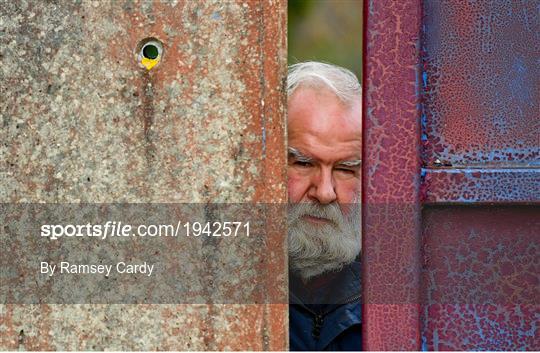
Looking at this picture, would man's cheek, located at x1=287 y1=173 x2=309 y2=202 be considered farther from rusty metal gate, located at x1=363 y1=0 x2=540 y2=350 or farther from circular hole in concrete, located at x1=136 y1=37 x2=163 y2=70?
circular hole in concrete, located at x1=136 y1=37 x2=163 y2=70

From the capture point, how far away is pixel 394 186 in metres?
2.03

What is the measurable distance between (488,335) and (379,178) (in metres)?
0.41

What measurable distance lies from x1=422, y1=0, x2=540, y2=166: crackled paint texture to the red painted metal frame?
45 mm

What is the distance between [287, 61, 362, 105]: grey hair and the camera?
333cm

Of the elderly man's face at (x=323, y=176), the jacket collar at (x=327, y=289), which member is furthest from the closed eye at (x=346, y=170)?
the jacket collar at (x=327, y=289)

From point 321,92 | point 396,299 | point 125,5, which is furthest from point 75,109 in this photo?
point 321,92

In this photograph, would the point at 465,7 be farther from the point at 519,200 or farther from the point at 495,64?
the point at 519,200

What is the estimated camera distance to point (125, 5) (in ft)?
6.48

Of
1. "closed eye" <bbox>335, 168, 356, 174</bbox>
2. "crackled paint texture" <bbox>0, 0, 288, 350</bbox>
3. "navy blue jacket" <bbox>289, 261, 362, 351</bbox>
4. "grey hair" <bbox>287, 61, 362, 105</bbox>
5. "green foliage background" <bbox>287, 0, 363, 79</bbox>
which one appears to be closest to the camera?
"crackled paint texture" <bbox>0, 0, 288, 350</bbox>

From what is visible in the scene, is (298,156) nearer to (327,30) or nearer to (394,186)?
(394,186)

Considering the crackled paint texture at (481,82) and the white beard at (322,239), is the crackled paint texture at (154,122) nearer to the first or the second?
the crackled paint texture at (481,82)

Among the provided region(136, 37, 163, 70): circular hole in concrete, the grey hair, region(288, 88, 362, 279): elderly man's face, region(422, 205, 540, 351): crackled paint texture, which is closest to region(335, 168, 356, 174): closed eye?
region(288, 88, 362, 279): elderly man's face

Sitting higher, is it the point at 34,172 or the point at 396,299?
the point at 34,172

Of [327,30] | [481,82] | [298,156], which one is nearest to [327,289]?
[298,156]
